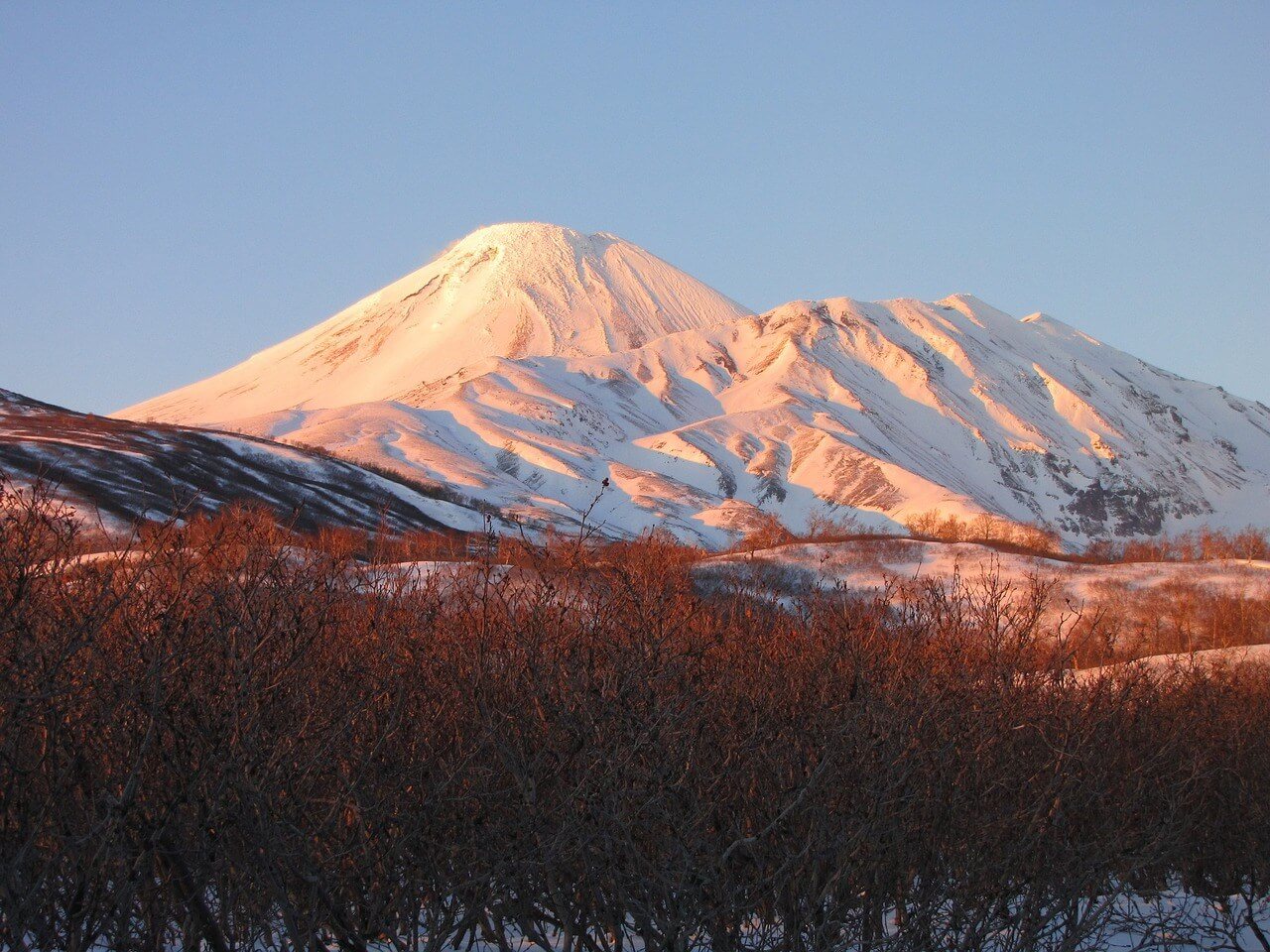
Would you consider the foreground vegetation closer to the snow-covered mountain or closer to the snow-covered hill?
the snow-covered hill

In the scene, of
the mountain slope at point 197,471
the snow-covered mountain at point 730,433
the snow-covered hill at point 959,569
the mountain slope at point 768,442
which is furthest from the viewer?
the snow-covered mountain at point 730,433

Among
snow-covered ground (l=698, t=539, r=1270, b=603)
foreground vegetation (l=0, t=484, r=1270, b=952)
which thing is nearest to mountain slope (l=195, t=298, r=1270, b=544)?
snow-covered ground (l=698, t=539, r=1270, b=603)

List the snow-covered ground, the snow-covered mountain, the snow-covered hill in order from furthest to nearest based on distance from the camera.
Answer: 1. the snow-covered mountain
2. the snow-covered ground
3. the snow-covered hill

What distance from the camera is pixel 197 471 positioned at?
73000 mm

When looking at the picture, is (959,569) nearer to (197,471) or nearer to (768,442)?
(197,471)

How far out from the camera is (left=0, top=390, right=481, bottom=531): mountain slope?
62.7 meters

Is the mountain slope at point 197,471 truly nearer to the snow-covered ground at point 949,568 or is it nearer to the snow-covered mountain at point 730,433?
the snow-covered mountain at point 730,433

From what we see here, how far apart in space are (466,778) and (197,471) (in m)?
69.4

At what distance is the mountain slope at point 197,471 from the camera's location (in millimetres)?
62719

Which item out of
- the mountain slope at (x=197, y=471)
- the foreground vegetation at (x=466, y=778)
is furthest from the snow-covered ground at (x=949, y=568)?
the foreground vegetation at (x=466, y=778)

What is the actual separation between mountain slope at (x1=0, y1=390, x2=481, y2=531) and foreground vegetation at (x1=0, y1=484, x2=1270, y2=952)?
4727cm

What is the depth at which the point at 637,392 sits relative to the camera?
17038 cm

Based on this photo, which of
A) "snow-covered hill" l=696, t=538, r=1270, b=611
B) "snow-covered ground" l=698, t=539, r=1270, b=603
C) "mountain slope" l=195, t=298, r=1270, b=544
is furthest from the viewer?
"mountain slope" l=195, t=298, r=1270, b=544

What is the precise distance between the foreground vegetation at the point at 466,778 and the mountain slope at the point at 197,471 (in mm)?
47274
